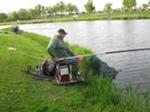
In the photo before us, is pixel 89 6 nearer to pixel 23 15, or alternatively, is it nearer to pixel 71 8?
pixel 71 8

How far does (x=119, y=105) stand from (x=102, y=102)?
544 mm

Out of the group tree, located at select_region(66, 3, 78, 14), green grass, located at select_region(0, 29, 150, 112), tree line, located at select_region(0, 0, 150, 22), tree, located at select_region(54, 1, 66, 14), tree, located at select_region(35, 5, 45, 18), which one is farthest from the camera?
tree, located at select_region(35, 5, 45, 18)

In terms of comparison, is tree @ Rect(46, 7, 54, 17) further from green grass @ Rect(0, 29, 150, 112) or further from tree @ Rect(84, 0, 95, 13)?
green grass @ Rect(0, 29, 150, 112)

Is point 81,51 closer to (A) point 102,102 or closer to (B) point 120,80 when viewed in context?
(B) point 120,80

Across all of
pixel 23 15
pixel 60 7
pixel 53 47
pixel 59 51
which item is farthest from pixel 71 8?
pixel 53 47

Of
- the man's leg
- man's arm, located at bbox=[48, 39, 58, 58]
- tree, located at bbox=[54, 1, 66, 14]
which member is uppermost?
man's arm, located at bbox=[48, 39, 58, 58]

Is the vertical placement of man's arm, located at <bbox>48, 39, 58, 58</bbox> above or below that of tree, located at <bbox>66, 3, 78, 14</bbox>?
above

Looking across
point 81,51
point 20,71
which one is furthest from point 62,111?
point 81,51

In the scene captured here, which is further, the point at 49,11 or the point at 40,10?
the point at 40,10

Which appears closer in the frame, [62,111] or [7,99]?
Result: [62,111]

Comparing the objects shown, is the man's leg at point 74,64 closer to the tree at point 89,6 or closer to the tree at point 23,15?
the tree at point 89,6

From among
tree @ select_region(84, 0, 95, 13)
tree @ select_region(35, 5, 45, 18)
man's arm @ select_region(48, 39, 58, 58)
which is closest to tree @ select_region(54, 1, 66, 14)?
tree @ select_region(35, 5, 45, 18)

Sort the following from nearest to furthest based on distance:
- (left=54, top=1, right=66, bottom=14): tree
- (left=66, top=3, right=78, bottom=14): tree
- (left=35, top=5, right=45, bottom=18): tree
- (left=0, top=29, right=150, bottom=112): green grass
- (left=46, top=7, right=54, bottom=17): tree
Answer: (left=0, top=29, right=150, bottom=112): green grass < (left=66, top=3, right=78, bottom=14): tree < (left=54, top=1, right=66, bottom=14): tree < (left=46, top=7, right=54, bottom=17): tree < (left=35, top=5, right=45, bottom=18): tree

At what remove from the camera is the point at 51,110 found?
9.95 metres
